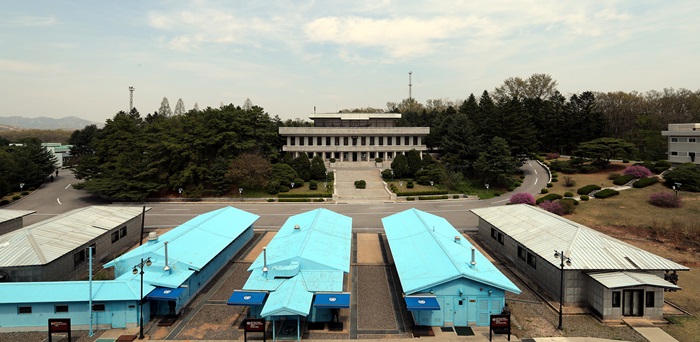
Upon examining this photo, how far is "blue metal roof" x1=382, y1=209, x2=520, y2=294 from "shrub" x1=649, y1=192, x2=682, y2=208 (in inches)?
1006

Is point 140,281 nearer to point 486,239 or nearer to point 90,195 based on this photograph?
point 486,239

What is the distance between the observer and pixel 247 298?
55.9 ft

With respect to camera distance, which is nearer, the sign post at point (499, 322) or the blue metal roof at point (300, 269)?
the sign post at point (499, 322)

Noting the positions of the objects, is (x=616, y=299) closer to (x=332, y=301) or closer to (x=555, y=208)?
(x=332, y=301)

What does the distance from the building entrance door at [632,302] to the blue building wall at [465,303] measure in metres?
6.14

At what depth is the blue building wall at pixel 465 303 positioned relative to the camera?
695 inches

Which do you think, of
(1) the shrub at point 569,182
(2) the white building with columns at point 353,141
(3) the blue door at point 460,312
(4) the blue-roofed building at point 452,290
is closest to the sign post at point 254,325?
(4) the blue-roofed building at point 452,290

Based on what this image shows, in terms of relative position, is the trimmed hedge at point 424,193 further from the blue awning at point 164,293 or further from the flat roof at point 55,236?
the blue awning at point 164,293

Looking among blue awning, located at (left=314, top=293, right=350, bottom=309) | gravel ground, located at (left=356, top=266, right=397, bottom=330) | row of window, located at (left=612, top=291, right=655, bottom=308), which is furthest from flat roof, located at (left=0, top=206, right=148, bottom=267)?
row of window, located at (left=612, top=291, right=655, bottom=308)

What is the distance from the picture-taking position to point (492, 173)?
170 ft

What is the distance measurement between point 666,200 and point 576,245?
80.6 feet

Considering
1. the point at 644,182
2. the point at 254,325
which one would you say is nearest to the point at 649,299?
the point at 254,325

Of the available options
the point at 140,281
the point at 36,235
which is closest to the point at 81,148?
the point at 36,235

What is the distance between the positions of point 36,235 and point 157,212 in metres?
19.2
